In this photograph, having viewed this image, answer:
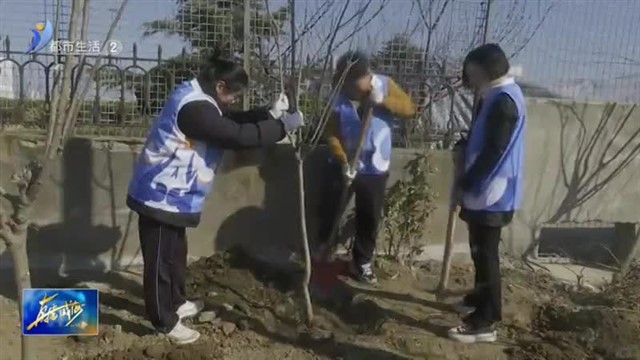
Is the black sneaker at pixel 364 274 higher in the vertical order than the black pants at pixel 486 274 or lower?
lower

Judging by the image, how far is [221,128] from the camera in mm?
3738

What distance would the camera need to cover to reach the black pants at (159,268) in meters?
3.90

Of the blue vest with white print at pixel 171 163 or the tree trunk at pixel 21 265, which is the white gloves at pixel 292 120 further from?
the tree trunk at pixel 21 265

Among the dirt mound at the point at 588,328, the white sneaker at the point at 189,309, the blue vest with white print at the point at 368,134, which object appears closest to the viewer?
the dirt mound at the point at 588,328

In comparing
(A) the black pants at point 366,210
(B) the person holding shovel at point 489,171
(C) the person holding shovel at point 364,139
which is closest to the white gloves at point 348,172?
(C) the person holding shovel at point 364,139

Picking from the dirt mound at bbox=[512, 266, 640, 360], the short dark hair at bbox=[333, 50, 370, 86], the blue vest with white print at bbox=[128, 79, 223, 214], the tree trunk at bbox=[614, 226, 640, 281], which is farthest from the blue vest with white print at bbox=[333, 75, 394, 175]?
the tree trunk at bbox=[614, 226, 640, 281]

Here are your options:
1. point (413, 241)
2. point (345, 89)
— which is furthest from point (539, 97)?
point (345, 89)

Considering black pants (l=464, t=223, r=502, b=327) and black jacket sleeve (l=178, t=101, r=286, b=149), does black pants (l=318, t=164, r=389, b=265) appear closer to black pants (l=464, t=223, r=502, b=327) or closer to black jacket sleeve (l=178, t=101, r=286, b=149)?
black pants (l=464, t=223, r=502, b=327)

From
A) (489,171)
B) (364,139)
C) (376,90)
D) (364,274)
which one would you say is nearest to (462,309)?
(364,274)

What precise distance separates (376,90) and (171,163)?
146 centimetres

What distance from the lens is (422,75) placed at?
5.71 meters

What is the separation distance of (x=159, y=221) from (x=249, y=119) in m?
0.80

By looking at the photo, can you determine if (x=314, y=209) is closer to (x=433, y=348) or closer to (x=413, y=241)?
(x=413, y=241)

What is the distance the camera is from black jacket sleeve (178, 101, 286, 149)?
12.2ft
